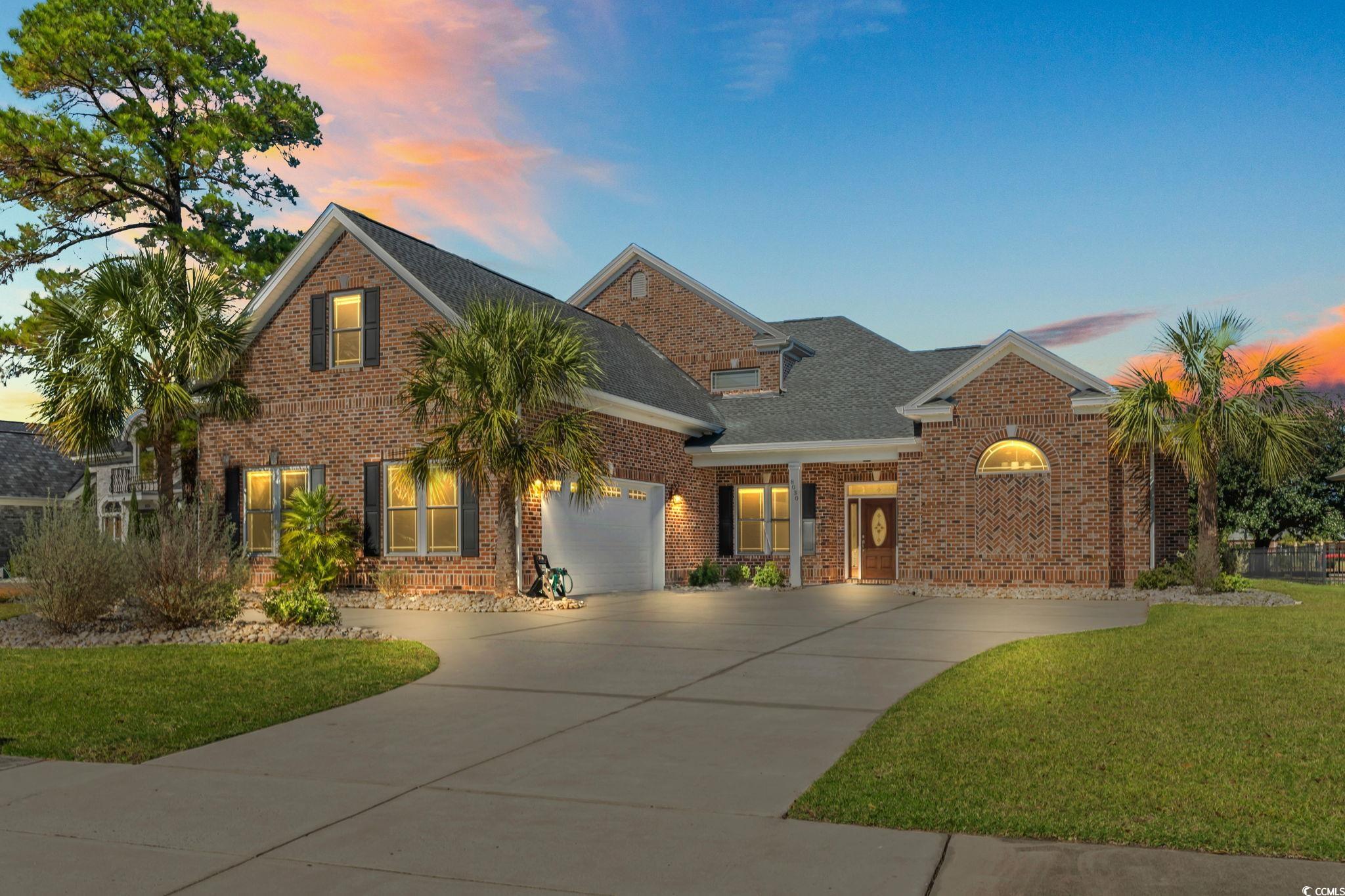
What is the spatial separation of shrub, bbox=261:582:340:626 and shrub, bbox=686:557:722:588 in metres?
11.4

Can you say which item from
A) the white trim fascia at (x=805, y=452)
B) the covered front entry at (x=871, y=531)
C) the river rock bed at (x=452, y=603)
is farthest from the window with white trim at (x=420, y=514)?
the covered front entry at (x=871, y=531)

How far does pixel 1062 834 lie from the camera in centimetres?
536

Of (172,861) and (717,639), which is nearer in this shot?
A: (172,861)

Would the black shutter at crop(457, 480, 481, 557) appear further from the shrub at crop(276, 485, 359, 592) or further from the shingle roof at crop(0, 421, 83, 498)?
the shingle roof at crop(0, 421, 83, 498)

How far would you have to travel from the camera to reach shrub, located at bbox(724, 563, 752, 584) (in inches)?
990

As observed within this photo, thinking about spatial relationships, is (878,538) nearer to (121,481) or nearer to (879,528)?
(879,528)

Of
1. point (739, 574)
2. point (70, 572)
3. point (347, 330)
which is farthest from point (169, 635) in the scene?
point (739, 574)

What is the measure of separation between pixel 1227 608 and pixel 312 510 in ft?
52.4

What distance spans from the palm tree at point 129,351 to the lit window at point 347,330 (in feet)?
6.44

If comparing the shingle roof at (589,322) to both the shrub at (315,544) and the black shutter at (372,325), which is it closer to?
the black shutter at (372,325)

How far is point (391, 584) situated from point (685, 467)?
8059 millimetres

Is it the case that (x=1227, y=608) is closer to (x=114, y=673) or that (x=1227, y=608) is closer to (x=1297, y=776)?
(x=1297, y=776)

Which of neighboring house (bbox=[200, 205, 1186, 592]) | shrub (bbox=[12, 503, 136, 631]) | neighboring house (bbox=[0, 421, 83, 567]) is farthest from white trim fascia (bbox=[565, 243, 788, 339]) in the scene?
neighboring house (bbox=[0, 421, 83, 567])

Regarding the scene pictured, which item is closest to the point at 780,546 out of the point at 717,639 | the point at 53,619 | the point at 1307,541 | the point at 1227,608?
the point at 1227,608
